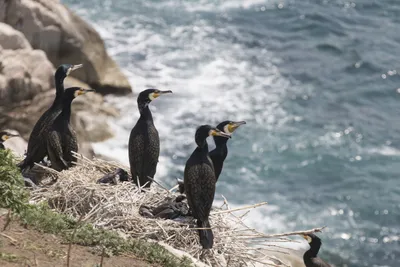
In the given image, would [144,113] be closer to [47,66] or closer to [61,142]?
[61,142]

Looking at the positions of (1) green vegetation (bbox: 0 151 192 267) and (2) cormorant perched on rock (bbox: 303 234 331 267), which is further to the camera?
(2) cormorant perched on rock (bbox: 303 234 331 267)

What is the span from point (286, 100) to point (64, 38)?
26.1 ft

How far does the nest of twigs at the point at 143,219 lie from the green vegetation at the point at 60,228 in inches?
20.0

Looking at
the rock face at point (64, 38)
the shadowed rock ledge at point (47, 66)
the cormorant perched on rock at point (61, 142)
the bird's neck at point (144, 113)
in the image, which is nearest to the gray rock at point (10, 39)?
the shadowed rock ledge at point (47, 66)

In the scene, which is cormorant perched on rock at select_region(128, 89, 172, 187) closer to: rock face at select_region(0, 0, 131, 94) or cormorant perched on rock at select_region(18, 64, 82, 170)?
cormorant perched on rock at select_region(18, 64, 82, 170)

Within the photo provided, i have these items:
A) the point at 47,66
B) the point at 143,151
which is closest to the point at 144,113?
the point at 143,151

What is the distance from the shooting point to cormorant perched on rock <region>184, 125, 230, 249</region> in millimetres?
9453

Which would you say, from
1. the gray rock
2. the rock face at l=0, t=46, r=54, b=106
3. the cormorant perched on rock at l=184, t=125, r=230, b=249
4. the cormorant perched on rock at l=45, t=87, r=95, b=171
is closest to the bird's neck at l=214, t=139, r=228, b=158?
the cormorant perched on rock at l=184, t=125, r=230, b=249

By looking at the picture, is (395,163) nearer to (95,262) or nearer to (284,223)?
(284,223)

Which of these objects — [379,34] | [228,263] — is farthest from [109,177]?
[379,34]

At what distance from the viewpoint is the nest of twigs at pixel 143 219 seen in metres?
9.42

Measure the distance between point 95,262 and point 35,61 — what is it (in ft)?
36.0

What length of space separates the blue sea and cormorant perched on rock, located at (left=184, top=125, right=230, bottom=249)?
961 cm

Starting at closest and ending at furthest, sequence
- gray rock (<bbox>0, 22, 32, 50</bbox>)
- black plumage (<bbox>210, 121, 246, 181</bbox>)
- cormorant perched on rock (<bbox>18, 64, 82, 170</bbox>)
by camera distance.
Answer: cormorant perched on rock (<bbox>18, 64, 82, 170</bbox>) < black plumage (<bbox>210, 121, 246, 181</bbox>) < gray rock (<bbox>0, 22, 32, 50</bbox>)
